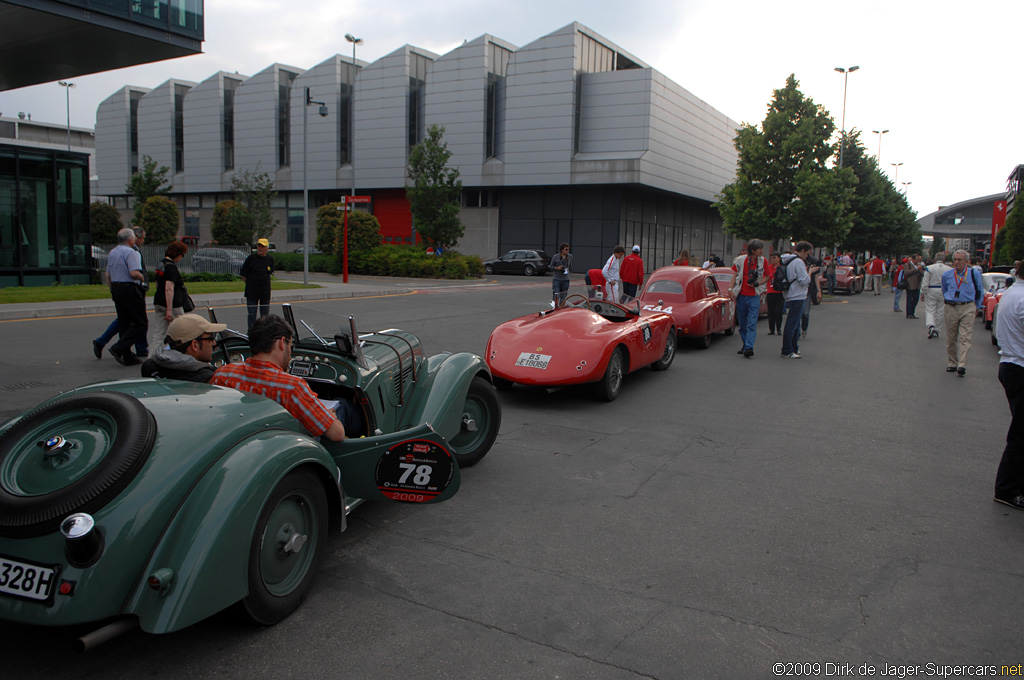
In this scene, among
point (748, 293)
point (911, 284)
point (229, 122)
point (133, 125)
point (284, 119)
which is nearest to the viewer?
point (748, 293)

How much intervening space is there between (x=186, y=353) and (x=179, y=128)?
59433mm

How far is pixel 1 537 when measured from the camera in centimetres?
257

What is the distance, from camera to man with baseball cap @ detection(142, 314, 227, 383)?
12.8 ft

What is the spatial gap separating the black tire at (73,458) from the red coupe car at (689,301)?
952 cm

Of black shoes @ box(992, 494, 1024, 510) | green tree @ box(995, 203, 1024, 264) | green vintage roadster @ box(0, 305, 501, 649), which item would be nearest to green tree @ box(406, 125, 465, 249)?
green tree @ box(995, 203, 1024, 264)

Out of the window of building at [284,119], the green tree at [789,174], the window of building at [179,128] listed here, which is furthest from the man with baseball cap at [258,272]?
the window of building at [179,128]

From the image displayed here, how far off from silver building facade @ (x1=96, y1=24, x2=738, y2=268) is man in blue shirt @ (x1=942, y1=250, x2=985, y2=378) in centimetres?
3038

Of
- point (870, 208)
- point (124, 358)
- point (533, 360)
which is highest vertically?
point (870, 208)

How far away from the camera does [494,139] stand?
43562 mm

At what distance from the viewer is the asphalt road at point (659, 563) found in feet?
9.55

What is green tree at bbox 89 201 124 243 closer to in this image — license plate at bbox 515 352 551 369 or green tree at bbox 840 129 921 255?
license plate at bbox 515 352 551 369

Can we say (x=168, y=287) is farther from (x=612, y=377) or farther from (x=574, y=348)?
(x=612, y=377)

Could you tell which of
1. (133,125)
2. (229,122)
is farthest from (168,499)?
(133,125)

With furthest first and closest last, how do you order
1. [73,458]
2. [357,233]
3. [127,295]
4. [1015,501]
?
[357,233]
[127,295]
[1015,501]
[73,458]
